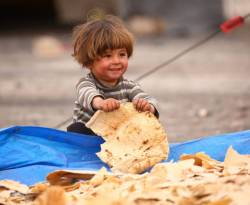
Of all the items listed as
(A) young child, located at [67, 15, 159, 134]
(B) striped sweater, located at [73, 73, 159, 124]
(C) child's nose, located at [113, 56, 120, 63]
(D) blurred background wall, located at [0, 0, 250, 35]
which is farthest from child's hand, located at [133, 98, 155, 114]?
(D) blurred background wall, located at [0, 0, 250, 35]

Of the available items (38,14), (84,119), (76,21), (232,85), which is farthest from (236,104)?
(38,14)

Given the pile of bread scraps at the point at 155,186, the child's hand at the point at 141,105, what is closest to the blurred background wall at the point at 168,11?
the child's hand at the point at 141,105

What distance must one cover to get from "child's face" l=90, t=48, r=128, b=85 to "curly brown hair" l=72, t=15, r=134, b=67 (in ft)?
0.08

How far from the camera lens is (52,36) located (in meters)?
14.7

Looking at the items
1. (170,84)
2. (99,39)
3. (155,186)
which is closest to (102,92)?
(99,39)

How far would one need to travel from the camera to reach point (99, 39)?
176 inches

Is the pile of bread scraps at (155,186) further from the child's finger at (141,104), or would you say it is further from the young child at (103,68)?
the young child at (103,68)

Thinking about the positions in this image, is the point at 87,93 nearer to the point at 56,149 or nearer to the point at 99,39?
the point at 99,39

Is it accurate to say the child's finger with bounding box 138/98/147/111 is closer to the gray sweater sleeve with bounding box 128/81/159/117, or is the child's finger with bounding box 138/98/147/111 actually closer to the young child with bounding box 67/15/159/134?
the young child with bounding box 67/15/159/134

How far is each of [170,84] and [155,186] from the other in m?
5.78

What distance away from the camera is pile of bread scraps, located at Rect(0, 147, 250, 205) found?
3186 mm

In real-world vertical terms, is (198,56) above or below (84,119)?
above

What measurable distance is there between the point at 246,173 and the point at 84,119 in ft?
4.09

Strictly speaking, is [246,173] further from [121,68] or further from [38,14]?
[38,14]
